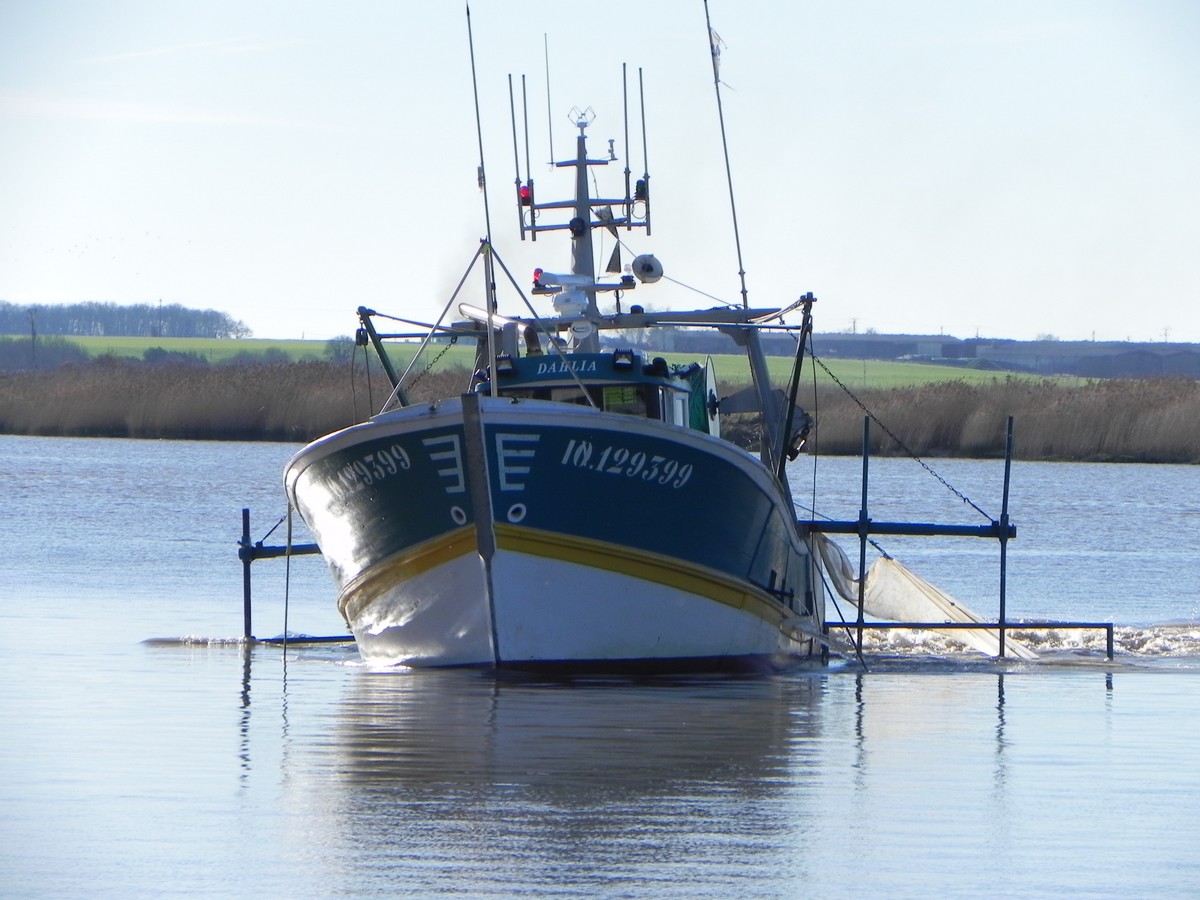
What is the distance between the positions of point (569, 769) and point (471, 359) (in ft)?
232

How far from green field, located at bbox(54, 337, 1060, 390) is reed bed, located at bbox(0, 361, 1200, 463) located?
1243cm

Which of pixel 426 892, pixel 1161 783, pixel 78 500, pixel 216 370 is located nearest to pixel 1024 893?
pixel 426 892

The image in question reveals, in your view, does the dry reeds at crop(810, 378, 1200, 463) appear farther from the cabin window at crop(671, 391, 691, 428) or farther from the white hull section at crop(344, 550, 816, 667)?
the white hull section at crop(344, 550, 816, 667)

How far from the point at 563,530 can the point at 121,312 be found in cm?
15126

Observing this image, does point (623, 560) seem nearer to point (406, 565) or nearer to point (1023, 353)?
point (406, 565)

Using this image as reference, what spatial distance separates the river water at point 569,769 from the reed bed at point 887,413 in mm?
28081

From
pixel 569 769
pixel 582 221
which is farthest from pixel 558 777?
pixel 582 221

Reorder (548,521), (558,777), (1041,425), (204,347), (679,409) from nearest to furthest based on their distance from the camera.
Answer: (558,777) < (548,521) < (679,409) < (1041,425) < (204,347)

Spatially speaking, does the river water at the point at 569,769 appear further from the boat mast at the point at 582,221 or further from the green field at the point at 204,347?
the green field at the point at 204,347

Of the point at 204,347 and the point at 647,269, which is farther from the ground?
the point at 647,269

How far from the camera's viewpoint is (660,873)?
754 cm

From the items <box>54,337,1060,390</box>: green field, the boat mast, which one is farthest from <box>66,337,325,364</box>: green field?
the boat mast

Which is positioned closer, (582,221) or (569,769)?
(569,769)

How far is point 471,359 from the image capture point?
264ft
